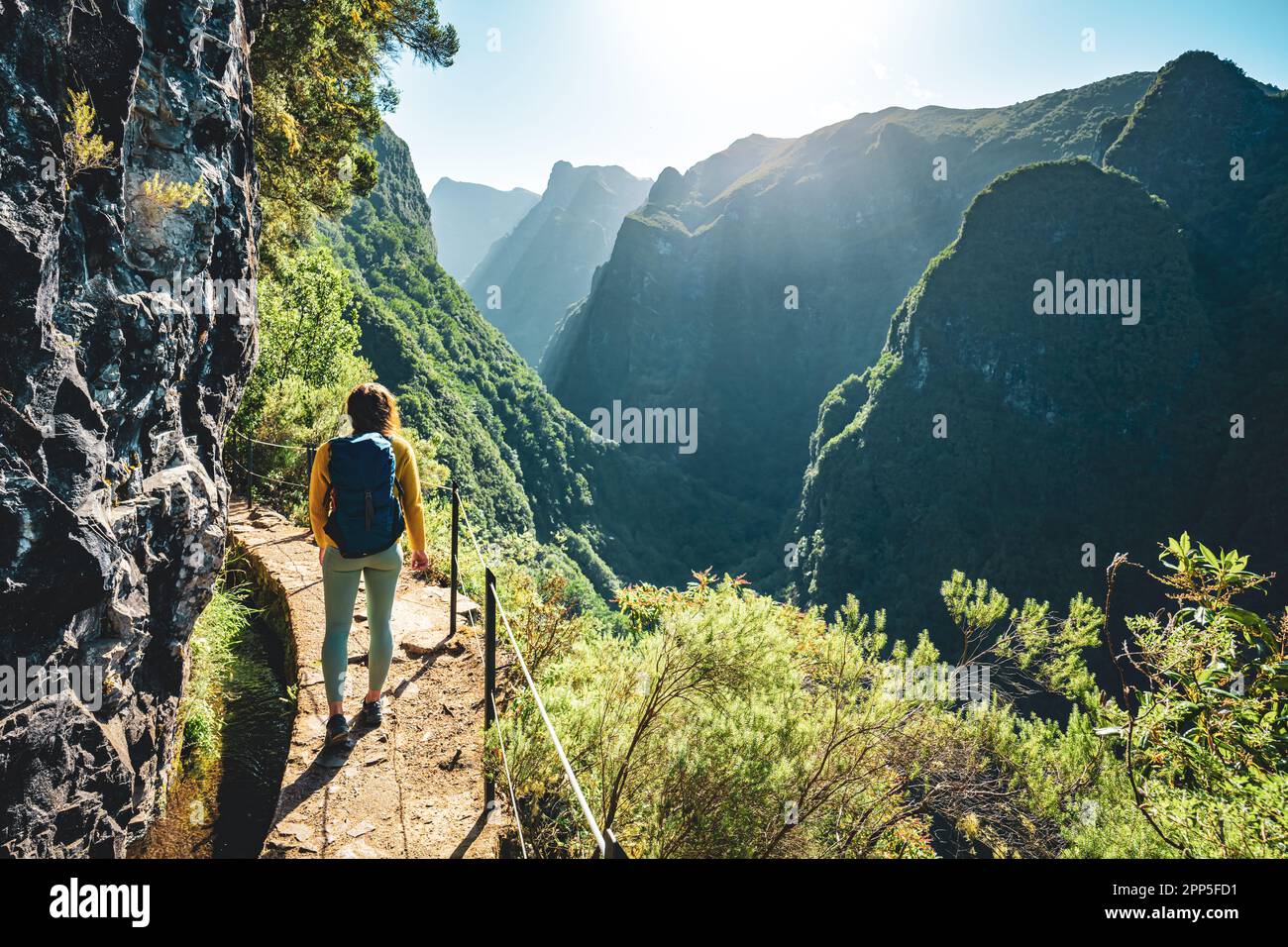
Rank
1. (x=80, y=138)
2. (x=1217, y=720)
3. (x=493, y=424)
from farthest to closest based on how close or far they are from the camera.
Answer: (x=493, y=424) → (x=80, y=138) → (x=1217, y=720)

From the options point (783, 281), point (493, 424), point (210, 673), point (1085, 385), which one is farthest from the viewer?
point (783, 281)

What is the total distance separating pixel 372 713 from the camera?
11.4 ft

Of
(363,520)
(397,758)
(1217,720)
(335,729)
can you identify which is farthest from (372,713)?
(1217,720)

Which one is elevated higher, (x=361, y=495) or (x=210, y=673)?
(x=361, y=495)

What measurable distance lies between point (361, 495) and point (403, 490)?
28 cm

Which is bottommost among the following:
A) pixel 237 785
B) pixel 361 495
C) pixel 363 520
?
pixel 237 785

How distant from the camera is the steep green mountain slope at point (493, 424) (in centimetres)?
4325

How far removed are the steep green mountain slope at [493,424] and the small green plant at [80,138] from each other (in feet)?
115

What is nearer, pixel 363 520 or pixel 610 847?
pixel 610 847

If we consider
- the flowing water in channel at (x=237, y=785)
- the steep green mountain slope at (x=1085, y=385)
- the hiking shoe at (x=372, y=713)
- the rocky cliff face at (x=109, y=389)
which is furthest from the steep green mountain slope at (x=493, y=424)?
the hiking shoe at (x=372, y=713)

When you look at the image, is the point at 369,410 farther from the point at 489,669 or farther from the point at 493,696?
the point at 493,696

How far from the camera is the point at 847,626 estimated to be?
15.4 feet

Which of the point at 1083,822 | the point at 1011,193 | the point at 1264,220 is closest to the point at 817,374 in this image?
the point at 1011,193
